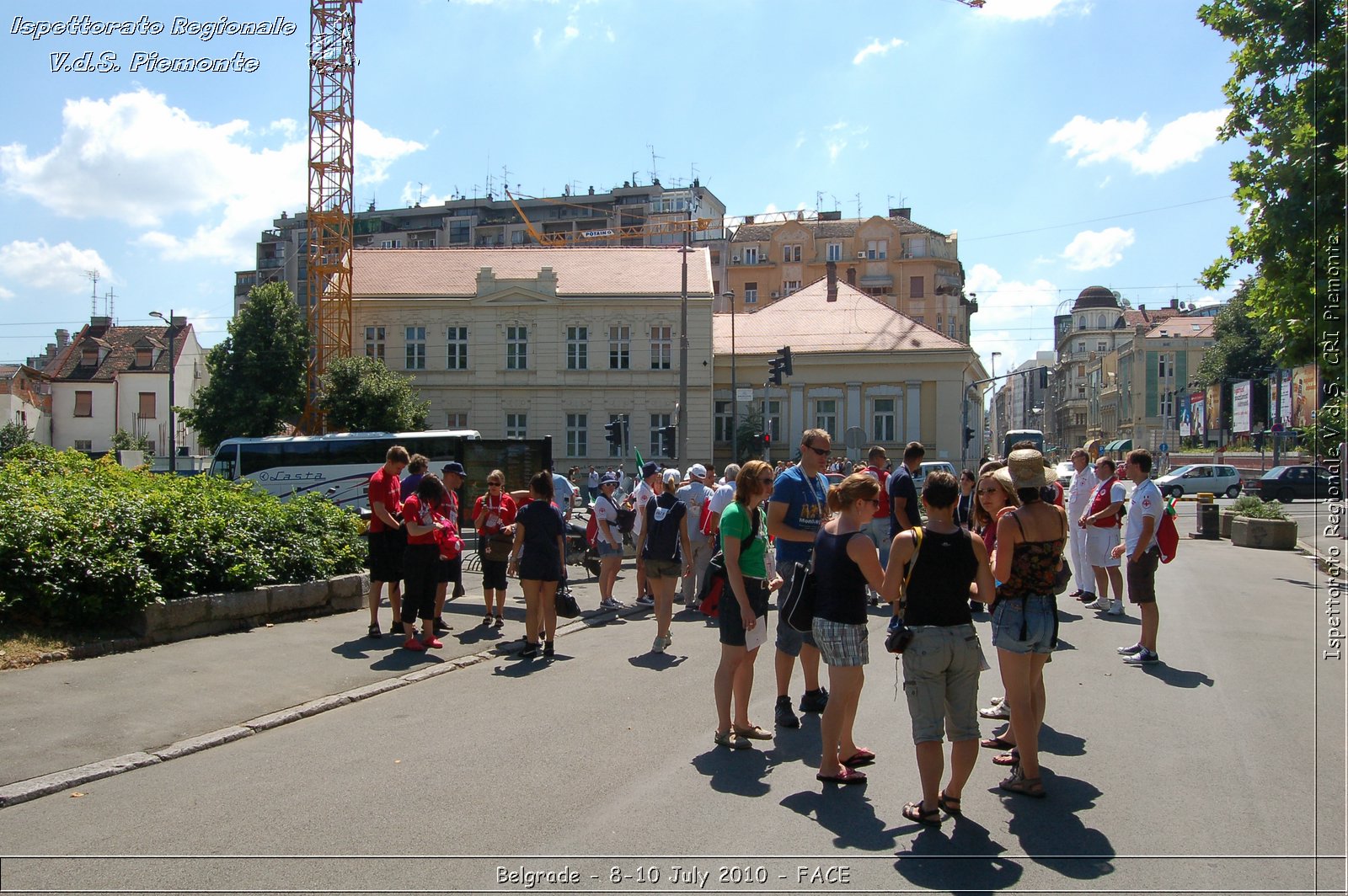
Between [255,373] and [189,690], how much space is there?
38.3 metres

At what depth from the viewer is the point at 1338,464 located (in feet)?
38.1

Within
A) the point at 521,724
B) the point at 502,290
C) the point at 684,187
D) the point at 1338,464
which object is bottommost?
the point at 521,724

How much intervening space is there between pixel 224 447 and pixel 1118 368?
291 ft

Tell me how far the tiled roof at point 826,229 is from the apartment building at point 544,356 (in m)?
35.8

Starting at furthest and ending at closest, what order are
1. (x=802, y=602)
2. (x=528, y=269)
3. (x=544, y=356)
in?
(x=528, y=269) → (x=544, y=356) → (x=802, y=602)

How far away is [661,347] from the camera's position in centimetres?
4762

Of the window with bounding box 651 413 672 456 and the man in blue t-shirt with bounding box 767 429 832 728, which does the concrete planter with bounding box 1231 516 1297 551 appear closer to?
the man in blue t-shirt with bounding box 767 429 832 728

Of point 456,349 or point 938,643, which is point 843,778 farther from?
point 456,349

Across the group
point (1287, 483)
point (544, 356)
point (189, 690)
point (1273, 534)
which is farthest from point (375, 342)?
point (189, 690)

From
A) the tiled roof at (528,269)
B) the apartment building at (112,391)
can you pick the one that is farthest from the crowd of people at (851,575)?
the apartment building at (112,391)

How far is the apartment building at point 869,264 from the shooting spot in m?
78.3

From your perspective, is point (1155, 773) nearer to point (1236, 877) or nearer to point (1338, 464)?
point (1236, 877)

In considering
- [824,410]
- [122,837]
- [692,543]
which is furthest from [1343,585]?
[824,410]

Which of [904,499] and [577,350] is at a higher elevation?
[577,350]
